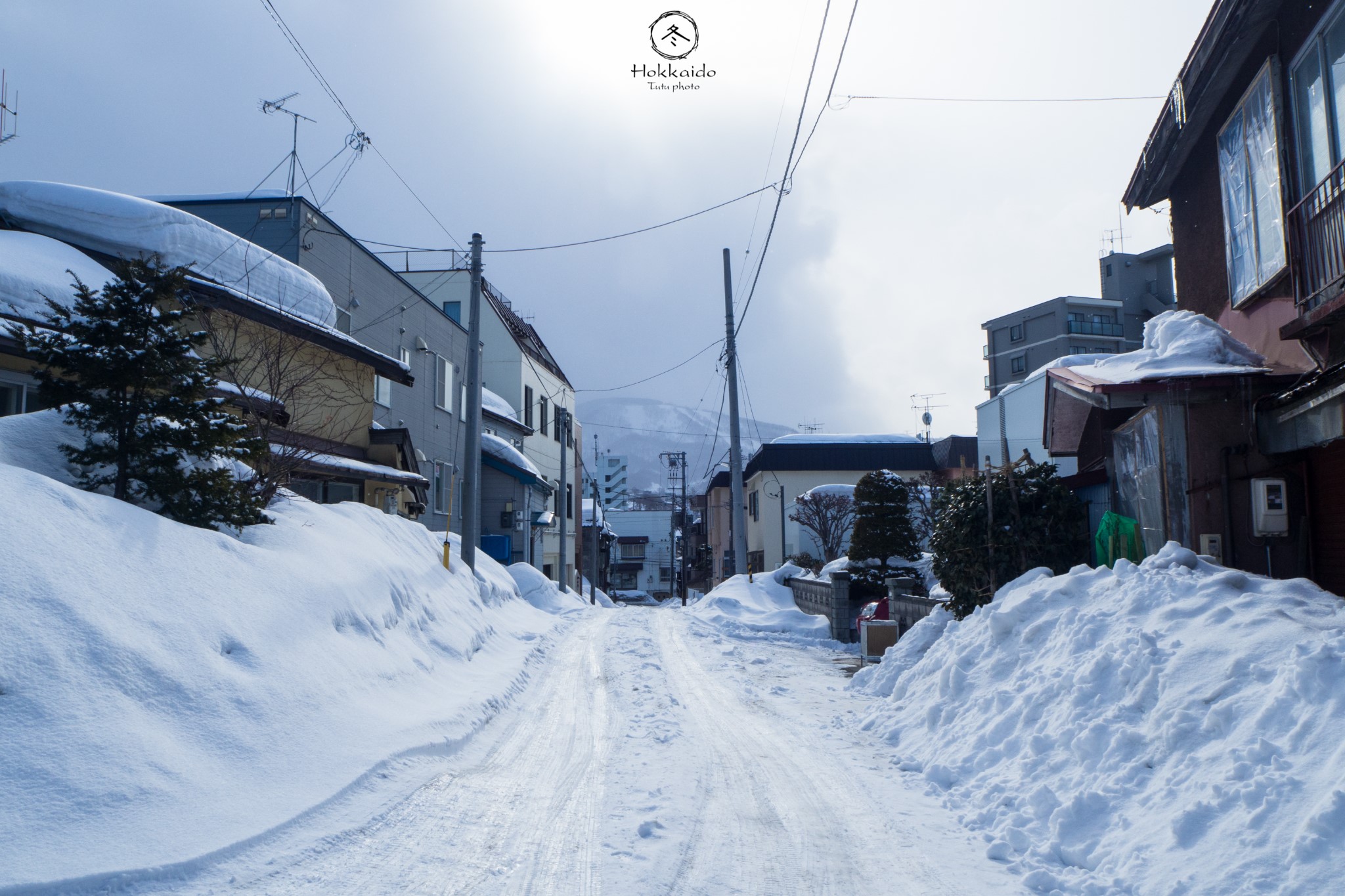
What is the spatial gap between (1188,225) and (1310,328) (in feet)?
13.9

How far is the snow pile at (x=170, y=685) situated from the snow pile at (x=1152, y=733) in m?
4.05

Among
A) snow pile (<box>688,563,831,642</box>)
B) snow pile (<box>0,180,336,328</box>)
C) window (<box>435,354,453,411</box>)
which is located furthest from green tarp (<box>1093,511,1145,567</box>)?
window (<box>435,354,453,411</box>)

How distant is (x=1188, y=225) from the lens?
11.0 meters

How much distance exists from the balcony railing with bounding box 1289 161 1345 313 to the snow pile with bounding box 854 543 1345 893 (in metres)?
2.67

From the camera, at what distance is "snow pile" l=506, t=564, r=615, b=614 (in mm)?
23594

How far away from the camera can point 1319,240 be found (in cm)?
729

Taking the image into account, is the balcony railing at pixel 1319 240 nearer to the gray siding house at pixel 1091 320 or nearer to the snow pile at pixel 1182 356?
the snow pile at pixel 1182 356

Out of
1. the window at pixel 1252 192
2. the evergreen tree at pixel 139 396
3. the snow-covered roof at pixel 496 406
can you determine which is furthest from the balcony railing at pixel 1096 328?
the evergreen tree at pixel 139 396

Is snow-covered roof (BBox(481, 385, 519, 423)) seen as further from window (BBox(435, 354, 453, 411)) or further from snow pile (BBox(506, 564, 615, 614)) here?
snow pile (BBox(506, 564, 615, 614))

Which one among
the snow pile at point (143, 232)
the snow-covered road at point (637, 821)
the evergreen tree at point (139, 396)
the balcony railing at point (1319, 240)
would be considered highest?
the snow pile at point (143, 232)

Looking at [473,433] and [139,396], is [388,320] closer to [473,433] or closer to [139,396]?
[473,433]

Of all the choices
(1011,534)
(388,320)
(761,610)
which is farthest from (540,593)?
(1011,534)

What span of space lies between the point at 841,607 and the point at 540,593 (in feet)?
37.0

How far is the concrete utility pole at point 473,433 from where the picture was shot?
15812mm
